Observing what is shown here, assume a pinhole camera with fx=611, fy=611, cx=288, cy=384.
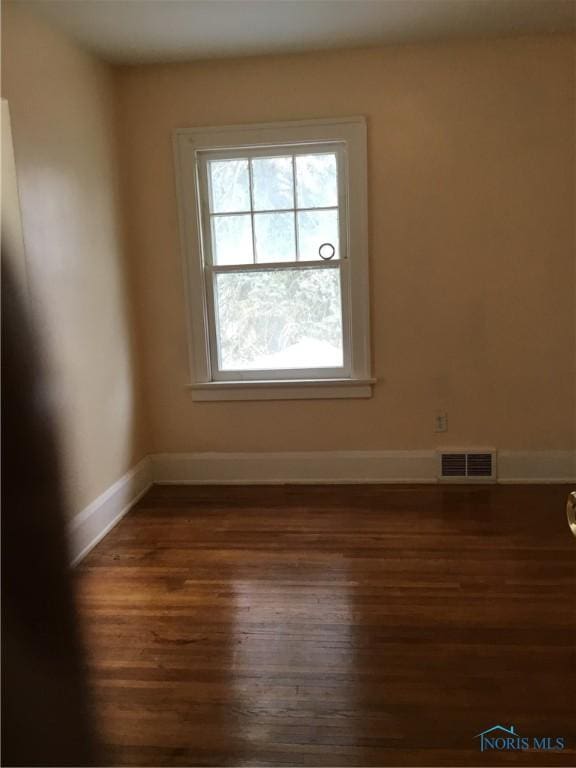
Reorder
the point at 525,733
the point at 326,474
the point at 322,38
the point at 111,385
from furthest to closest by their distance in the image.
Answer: the point at 326,474 → the point at 111,385 → the point at 322,38 → the point at 525,733

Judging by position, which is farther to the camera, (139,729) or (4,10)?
(4,10)

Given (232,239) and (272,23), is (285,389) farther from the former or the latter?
(272,23)

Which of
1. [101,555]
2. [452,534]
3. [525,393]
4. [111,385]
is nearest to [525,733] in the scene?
[452,534]

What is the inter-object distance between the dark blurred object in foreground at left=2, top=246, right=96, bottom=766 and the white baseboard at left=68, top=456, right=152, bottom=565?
2.42 m

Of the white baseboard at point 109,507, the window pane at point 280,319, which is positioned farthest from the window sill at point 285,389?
the white baseboard at point 109,507

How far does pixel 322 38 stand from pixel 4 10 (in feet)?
5.27

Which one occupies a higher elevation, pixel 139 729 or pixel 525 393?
pixel 525 393

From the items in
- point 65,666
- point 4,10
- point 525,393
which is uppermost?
point 4,10

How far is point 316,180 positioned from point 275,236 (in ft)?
1.35

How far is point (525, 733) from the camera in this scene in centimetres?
178

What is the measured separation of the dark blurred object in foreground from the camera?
1.63 ft

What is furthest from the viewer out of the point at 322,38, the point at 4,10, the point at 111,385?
the point at 111,385

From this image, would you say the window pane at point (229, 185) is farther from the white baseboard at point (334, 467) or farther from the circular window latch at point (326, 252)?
the white baseboard at point (334, 467)

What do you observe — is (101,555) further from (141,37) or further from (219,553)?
(141,37)
